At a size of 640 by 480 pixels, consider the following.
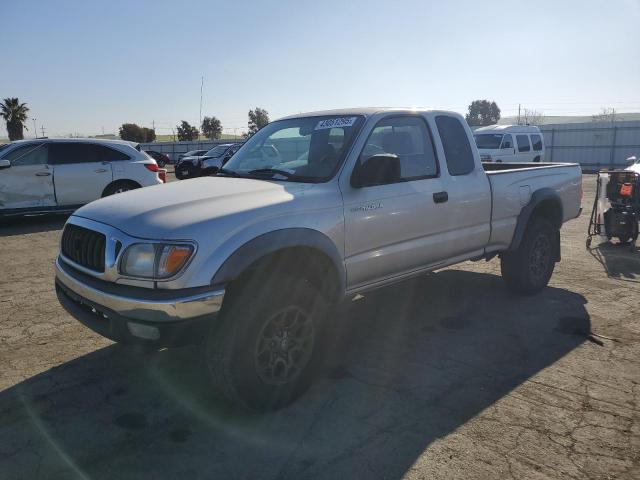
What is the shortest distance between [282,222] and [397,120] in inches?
63.5

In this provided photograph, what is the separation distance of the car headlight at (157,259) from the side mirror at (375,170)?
1.39 m

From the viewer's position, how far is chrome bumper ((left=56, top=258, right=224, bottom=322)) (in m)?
2.84

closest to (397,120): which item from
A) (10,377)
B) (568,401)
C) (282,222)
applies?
(282,222)

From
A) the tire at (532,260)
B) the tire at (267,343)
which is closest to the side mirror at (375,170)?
the tire at (267,343)

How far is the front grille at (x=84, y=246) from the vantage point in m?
3.20

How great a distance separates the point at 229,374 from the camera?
3.02m

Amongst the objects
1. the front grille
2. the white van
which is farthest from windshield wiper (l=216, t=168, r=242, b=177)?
the white van

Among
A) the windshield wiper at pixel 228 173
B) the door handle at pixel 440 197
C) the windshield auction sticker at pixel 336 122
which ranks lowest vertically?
the door handle at pixel 440 197

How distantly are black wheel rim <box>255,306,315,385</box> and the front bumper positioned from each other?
0.39m

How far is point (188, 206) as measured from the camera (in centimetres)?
325

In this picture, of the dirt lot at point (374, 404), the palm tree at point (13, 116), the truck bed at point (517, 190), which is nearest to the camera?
the dirt lot at point (374, 404)

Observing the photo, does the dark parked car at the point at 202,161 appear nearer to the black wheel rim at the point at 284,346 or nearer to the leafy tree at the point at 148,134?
the black wheel rim at the point at 284,346

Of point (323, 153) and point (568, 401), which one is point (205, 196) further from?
point (568, 401)

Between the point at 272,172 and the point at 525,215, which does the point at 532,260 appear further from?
→ the point at 272,172
